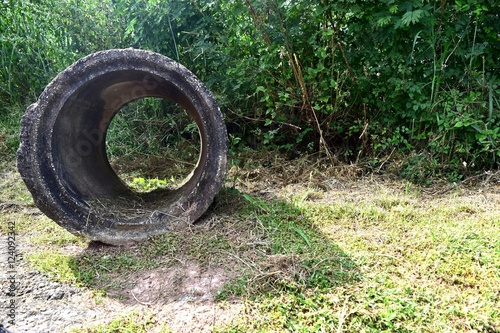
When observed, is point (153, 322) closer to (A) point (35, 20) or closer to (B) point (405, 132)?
(B) point (405, 132)

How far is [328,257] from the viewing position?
8.32 ft

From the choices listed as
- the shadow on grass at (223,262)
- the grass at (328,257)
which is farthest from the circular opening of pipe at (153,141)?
the shadow on grass at (223,262)

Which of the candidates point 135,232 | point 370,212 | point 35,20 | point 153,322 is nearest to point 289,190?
point 370,212

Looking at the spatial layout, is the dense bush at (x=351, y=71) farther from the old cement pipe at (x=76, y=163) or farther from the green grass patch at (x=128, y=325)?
the green grass patch at (x=128, y=325)

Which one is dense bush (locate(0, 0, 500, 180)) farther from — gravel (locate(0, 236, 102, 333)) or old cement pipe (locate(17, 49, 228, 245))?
gravel (locate(0, 236, 102, 333))

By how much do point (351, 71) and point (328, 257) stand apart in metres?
2.12

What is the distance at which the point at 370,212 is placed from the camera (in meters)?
3.16

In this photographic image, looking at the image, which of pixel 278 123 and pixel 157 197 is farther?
pixel 278 123

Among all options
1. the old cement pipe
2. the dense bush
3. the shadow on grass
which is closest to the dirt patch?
the shadow on grass

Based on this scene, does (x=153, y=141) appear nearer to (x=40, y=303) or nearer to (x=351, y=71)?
(x=351, y=71)

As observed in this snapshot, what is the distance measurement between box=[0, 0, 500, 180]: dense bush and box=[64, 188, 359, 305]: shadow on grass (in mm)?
1442

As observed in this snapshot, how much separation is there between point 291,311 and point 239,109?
292cm

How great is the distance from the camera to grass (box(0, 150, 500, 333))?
209cm

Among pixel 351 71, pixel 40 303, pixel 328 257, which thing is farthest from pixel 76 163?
pixel 351 71
